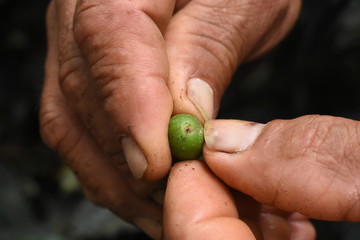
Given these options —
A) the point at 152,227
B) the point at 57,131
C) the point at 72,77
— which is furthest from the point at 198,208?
the point at 57,131

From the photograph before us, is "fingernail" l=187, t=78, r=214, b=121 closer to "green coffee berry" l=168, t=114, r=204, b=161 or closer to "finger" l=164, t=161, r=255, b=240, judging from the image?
"green coffee berry" l=168, t=114, r=204, b=161

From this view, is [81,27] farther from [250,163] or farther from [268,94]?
[268,94]

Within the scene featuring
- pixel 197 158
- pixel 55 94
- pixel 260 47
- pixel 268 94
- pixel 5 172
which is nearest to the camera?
pixel 197 158

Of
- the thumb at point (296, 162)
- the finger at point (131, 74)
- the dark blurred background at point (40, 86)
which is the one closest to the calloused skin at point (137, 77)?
the finger at point (131, 74)

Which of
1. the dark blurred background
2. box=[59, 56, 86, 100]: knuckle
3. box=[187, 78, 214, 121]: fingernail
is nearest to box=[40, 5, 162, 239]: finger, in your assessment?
box=[59, 56, 86, 100]: knuckle

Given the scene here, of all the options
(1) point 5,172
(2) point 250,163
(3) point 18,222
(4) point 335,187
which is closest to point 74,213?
(3) point 18,222

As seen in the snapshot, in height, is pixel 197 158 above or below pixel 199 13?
below

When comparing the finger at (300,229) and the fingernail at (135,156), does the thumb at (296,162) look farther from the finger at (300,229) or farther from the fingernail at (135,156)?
the finger at (300,229)
